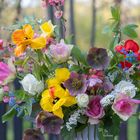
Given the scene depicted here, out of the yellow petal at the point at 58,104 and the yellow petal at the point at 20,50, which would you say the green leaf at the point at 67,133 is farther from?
the yellow petal at the point at 20,50

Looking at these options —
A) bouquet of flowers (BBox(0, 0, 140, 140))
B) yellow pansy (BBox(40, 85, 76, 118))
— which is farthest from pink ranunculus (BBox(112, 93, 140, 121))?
yellow pansy (BBox(40, 85, 76, 118))

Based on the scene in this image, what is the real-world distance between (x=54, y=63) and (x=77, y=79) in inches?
3.3

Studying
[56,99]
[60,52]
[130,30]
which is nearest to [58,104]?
[56,99]

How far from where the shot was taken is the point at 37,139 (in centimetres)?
112

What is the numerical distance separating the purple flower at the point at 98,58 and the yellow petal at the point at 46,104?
14 centimetres

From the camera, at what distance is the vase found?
1.18 m

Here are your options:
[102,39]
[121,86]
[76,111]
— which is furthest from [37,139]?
[102,39]

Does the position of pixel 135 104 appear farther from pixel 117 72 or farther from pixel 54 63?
pixel 54 63

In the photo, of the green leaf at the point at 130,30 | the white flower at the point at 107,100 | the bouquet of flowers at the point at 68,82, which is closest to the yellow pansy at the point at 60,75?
the bouquet of flowers at the point at 68,82

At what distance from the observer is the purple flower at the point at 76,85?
42.8 inches

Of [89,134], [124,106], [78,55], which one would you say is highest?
[78,55]

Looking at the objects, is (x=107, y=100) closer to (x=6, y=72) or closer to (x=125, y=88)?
(x=125, y=88)

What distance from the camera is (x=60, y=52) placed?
43.5 inches

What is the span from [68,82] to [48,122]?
0.11m
